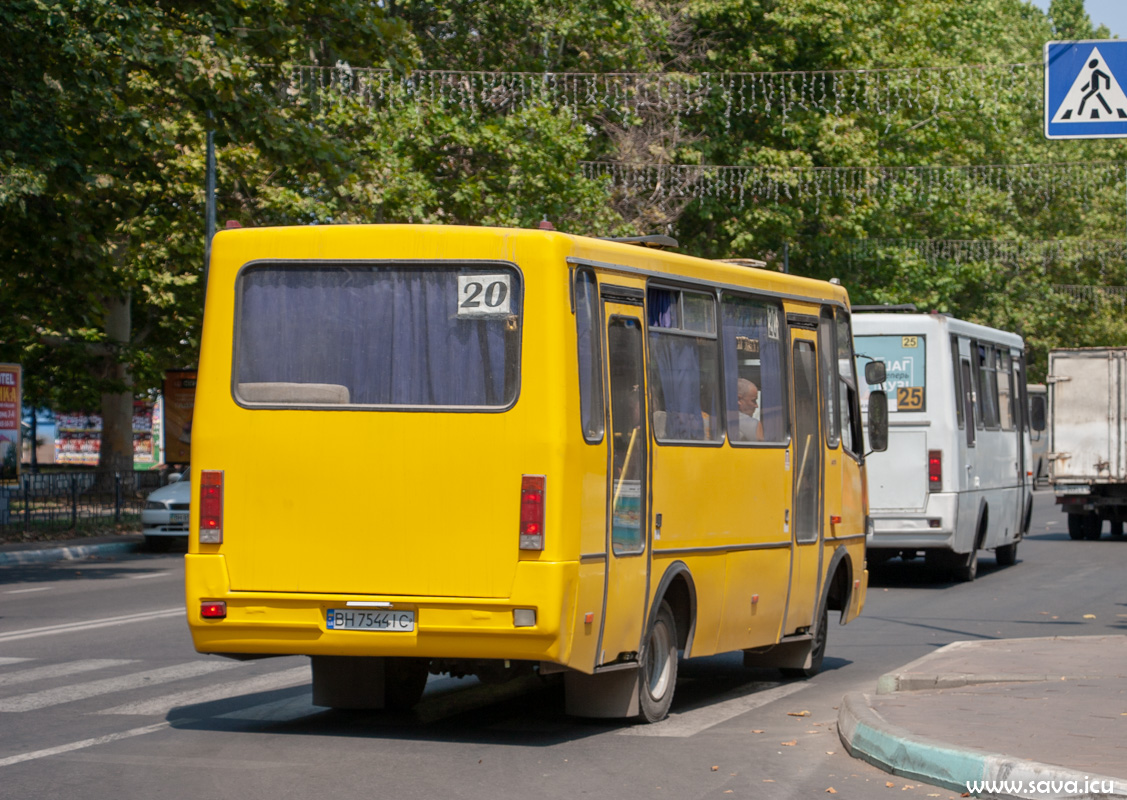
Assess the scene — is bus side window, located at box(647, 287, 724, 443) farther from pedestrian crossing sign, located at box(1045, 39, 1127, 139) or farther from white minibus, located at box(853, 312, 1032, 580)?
white minibus, located at box(853, 312, 1032, 580)

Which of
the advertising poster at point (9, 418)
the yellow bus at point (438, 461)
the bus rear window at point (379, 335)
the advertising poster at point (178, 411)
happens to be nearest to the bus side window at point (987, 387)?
the yellow bus at point (438, 461)

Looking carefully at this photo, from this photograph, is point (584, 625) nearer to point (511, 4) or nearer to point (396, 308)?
point (396, 308)

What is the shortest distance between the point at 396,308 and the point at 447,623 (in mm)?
1699

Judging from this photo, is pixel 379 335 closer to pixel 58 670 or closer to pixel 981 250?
pixel 58 670

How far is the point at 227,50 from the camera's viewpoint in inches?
871

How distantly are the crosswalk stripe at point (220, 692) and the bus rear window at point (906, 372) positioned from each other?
9.67 metres

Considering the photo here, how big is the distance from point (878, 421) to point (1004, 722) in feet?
17.0

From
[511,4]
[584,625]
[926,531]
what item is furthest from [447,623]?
[511,4]

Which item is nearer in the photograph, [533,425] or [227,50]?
[533,425]

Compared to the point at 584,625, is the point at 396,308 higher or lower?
higher

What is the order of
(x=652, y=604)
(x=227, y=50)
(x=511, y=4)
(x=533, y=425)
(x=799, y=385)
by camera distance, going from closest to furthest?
(x=533, y=425)
(x=652, y=604)
(x=799, y=385)
(x=227, y=50)
(x=511, y=4)

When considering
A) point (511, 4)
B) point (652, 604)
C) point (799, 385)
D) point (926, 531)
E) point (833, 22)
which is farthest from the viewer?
point (833, 22)

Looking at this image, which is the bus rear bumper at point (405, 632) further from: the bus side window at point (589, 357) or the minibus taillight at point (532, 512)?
the bus side window at point (589, 357)

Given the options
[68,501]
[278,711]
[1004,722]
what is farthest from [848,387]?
[68,501]
